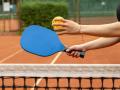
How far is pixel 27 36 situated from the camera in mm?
2180

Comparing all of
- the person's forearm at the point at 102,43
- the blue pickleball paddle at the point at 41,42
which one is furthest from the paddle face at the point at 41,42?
the person's forearm at the point at 102,43

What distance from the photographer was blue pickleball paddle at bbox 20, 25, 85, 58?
212 cm

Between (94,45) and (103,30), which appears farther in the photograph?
(94,45)

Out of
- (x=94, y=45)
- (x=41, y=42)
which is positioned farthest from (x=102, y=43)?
(x=41, y=42)

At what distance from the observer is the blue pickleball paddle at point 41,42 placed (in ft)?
6.95

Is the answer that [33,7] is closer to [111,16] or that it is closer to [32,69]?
[111,16]

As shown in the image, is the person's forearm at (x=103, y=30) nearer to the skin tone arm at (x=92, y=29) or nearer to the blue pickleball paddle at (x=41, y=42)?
the skin tone arm at (x=92, y=29)

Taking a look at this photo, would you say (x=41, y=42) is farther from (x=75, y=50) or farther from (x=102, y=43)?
(x=102, y=43)

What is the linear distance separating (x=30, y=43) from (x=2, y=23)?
22.9m

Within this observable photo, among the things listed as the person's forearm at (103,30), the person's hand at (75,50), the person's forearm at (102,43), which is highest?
the person's forearm at (103,30)

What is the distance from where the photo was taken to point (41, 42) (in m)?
2.17

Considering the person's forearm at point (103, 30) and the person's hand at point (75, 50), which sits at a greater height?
the person's forearm at point (103, 30)

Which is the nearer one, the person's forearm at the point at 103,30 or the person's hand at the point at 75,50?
the person's forearm at the point at 103,30

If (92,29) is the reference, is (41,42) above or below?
below
